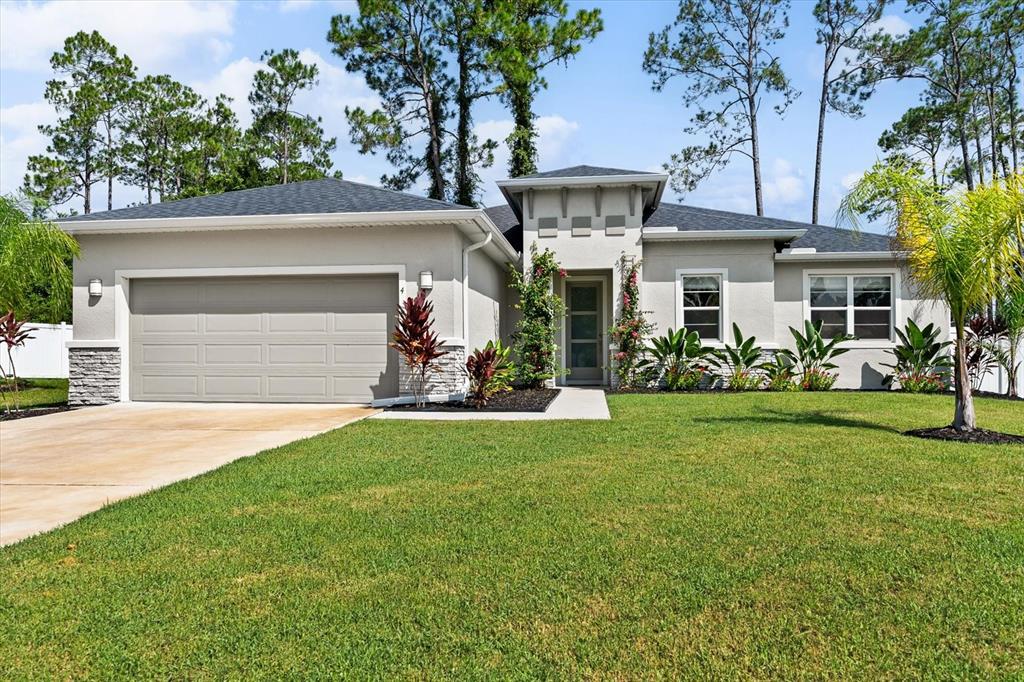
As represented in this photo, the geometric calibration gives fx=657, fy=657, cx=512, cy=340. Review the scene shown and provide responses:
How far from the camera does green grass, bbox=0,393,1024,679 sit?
267cm

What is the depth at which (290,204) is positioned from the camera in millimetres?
12164

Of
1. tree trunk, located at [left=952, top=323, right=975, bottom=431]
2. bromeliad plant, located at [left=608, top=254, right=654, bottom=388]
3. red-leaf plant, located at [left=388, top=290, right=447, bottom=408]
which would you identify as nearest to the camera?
tree trunk, located at [left=952, top=323, right=975, bottom=431]

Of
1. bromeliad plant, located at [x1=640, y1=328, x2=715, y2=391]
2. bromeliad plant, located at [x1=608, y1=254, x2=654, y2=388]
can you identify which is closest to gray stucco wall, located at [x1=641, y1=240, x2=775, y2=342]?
bromeliad plant, located at [x1=608, y1=254, x2=654, y2=388]

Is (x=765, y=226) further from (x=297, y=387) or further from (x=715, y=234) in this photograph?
(x=297, y=387)

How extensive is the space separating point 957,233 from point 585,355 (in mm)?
9051

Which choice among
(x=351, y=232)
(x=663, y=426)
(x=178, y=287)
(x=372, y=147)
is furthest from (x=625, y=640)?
(x=372, y=147)

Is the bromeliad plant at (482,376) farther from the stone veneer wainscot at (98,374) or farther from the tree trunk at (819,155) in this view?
the tree trunk at (819,155)

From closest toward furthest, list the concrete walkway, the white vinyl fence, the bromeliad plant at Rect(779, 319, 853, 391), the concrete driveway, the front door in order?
the concrete driveway < the concrete walkway < the bromeliad plant at Rect(779, 319, 853, 391) < the front door < the white vinyl fence

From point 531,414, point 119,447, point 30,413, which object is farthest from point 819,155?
point 30,413

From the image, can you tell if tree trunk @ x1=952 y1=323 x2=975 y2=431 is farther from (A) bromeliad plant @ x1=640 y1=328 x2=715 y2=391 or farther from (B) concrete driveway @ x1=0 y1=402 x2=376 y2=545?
(B) concrete driveway @ x1=0 y1=402 x2=376 y2=545

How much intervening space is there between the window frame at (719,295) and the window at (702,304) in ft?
0.12

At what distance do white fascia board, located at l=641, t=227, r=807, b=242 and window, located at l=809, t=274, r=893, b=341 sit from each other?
4.96ft

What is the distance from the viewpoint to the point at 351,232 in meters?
11.5

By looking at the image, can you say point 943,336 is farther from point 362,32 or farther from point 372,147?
point 362,32
